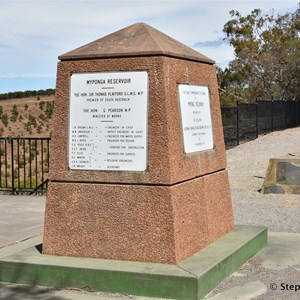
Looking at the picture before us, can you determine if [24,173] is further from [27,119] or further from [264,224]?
[27,119]

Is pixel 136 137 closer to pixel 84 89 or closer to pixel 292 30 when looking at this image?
pixel 84 89

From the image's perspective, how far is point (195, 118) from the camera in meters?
6.16

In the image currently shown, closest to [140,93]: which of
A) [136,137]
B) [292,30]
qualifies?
[136,137]

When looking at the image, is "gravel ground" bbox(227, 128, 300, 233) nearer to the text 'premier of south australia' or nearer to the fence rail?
the fence rail

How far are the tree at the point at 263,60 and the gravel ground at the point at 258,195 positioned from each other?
18910mm

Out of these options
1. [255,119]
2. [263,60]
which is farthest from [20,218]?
[263,60]

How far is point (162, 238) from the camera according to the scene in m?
5.47

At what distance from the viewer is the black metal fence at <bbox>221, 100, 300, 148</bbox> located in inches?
918

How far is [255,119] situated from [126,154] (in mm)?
21511

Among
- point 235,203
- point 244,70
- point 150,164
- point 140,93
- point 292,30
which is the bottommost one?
point 235,203

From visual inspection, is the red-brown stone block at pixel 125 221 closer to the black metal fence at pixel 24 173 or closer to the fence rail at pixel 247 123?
the black metal fence at pixel 24 173

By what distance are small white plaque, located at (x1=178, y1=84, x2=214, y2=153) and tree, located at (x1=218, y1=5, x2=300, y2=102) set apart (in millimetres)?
34091

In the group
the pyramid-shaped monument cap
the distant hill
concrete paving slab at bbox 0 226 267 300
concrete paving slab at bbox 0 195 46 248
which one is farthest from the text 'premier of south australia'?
the distant hill

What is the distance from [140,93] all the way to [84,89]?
1.87ft
